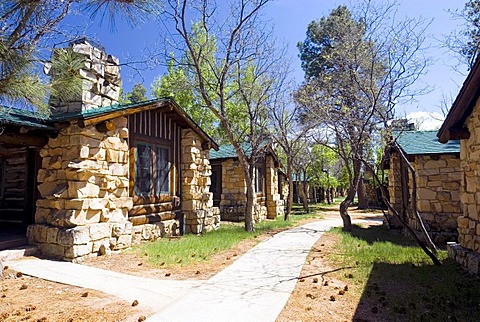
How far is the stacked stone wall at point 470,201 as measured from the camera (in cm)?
561

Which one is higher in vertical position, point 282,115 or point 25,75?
point 282,115

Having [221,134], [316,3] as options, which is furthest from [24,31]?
[221,134]

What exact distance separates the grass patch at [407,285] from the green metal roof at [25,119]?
6.26 m

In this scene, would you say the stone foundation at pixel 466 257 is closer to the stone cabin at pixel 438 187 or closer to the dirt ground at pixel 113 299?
the dirt ground at pixel 113 299

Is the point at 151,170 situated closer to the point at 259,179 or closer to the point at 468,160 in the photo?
the point at 468,160

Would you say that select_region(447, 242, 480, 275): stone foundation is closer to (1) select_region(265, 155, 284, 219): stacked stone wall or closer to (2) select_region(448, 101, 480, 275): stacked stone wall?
(2) select_region(448, 101, 480, 275): stacked stone wall

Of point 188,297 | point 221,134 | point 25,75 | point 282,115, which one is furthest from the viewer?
point 221,134

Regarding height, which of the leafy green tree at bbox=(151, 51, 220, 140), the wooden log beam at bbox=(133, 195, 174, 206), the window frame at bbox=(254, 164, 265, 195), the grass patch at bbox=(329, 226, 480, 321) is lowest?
the grass patch at bbox=(329, 226, 480, 321)

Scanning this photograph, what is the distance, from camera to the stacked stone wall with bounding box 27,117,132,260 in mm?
6098

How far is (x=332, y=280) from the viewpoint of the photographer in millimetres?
4957

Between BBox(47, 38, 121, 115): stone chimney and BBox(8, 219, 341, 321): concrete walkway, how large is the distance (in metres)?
3.41

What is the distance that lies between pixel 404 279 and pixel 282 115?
11.6 meters

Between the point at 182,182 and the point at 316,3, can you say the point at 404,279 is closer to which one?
the point at 182,182

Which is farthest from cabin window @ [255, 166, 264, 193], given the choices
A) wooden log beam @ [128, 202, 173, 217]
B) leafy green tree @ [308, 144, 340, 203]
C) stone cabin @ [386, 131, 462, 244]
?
leafy green tree @ [308, 144, 340, 203]
